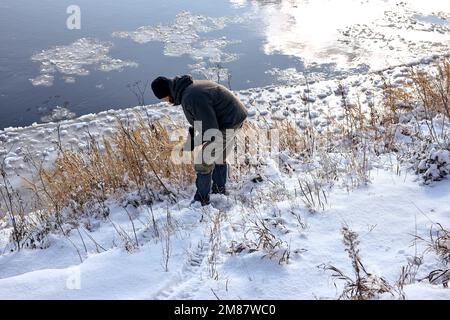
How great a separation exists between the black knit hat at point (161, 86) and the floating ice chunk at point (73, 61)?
6245 mm

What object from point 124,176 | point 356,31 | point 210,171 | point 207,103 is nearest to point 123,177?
point 124,176

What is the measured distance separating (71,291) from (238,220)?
4.86ft

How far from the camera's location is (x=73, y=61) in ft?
33.9

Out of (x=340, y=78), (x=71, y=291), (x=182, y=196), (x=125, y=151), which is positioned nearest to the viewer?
(x=71, y=291)

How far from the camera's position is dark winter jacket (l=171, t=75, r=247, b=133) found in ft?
13.0

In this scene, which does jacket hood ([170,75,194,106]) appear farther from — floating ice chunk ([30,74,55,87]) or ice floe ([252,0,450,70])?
ice floe ([252,0,450,70])

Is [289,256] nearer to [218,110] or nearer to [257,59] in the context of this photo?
[218,110]

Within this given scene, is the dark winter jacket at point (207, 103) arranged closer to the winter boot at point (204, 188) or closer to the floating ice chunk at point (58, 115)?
the winter boot at point (204, 188)

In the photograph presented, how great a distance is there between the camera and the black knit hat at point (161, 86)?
4105 millimetres

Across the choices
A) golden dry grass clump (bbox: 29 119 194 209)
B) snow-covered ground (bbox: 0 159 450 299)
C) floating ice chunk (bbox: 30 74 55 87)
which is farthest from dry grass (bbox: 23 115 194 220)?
floating ice chunk (bbox: 30 74 55 87)

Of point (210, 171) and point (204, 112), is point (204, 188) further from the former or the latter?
point (204, 112)

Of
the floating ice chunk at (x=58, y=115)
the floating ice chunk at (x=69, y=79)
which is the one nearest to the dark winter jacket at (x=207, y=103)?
the floating ice chunk at (x=58, y=115)

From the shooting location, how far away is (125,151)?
5020 millimetres

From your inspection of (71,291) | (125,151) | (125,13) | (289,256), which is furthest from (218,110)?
(125,13)
